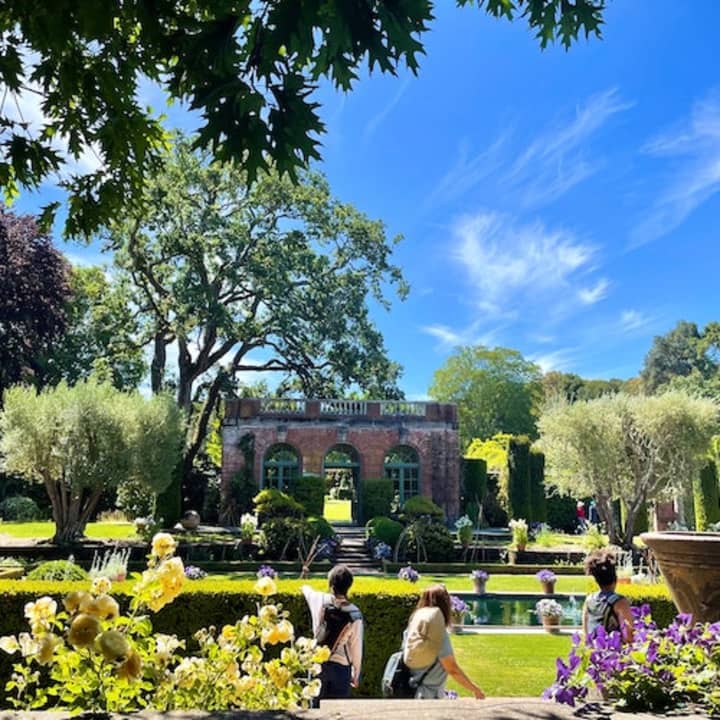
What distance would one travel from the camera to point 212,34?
2738 mm

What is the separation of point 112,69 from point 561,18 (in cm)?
244

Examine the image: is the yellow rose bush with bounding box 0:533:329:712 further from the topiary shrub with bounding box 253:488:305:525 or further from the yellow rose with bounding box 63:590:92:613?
the topiary shrub with bounding box 253:488:305:525

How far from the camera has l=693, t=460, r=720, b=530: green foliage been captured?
21859 millimetres

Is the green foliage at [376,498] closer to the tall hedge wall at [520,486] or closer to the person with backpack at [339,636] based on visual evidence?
the tall hedge wall at [520,486]

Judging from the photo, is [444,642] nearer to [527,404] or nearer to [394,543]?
[394,543]

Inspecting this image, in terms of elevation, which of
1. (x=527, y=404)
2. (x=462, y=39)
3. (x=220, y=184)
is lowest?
(x=462, y=39)

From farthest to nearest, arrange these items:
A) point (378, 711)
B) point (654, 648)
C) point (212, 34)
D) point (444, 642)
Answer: point (444, 642)
point (212, 34)
point (654, 648)
point (378, 711)

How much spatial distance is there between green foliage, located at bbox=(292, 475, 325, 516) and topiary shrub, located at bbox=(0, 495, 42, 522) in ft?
35.6

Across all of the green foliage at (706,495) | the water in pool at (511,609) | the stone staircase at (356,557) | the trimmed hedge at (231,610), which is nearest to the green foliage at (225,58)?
the trimmed hedge at (231,610)

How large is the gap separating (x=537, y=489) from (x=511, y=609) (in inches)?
571

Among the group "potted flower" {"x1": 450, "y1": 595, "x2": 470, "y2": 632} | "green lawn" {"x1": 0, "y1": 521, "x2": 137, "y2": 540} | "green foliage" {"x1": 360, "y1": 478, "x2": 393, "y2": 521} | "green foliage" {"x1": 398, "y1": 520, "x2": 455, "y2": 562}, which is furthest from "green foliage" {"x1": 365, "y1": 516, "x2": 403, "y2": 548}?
"potted flower" {"x1": 450, "y1": 595, "x2": 470, "y2": 632}

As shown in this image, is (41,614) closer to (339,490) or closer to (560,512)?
(560,512)

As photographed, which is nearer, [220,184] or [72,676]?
[72,676]

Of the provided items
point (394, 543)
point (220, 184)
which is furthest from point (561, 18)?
point (220, 184)
